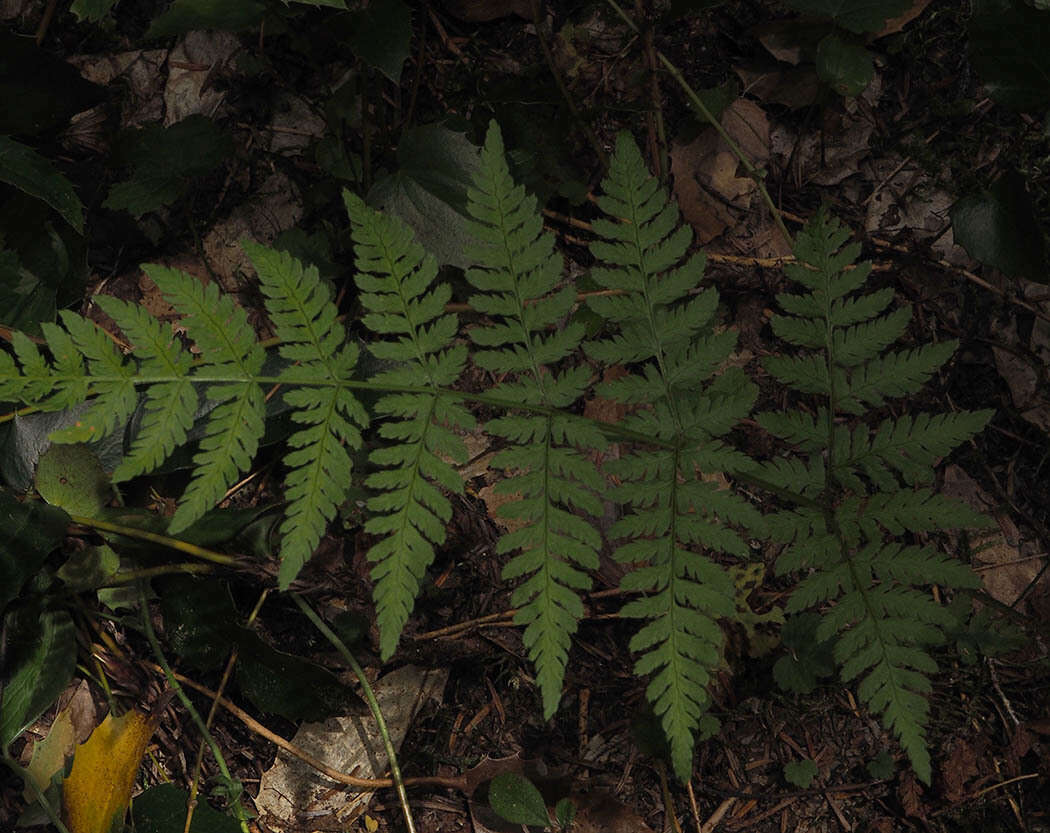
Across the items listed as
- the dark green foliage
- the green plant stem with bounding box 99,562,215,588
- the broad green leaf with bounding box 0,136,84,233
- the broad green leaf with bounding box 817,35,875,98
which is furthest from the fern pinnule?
the broad green leaf with bounding box 817,35,875,98

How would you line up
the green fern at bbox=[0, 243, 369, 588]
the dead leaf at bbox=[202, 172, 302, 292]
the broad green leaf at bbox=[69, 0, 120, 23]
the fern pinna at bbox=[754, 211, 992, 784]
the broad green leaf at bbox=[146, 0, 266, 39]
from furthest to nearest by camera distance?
the dead leaf at bbox=[202, 172, 302, 292]
the broad green leaf at bbox=[146, 0, 266, 39]
the broad green leaf at bbox=[69, 0, 120, 23]
the fern pinna at bbox=[754, 211, 992, 784]
the green fern at bbox=[0, 243, 369, 588]

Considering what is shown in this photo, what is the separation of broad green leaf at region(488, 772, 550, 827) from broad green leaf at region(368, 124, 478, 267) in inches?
57.8

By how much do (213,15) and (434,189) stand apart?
28.5 inches

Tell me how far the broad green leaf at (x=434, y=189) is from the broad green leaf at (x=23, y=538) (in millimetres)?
1250

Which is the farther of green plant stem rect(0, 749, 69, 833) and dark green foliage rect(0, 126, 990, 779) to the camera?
green plant stem rect(0, 749, 69, 833)

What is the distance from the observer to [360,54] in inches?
92.1

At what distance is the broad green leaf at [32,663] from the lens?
8.02 ft

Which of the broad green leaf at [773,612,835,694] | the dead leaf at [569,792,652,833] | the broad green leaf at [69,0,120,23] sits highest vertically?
the broad green leaf at [69,0,120,23]

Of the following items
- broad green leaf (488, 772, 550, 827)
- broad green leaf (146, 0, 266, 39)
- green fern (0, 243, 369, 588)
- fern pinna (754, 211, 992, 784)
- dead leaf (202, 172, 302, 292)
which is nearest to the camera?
green fern (0, 243, 369, 588)

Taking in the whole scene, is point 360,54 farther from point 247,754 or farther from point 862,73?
point 247,754

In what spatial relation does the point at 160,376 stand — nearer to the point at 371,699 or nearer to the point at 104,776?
the point at 371,699

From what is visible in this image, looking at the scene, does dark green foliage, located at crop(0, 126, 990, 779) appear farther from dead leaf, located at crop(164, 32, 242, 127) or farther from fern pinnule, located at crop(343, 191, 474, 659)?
Result: dead leaf, located at crop(164, 32, 242, 127)

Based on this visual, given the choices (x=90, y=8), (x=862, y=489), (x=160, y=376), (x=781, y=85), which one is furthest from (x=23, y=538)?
(x=781, y=85)

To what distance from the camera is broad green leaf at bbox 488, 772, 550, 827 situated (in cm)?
240
